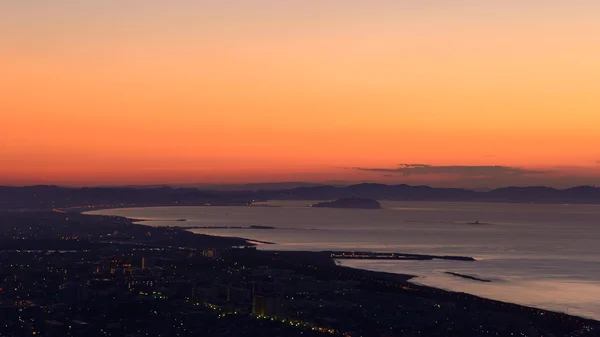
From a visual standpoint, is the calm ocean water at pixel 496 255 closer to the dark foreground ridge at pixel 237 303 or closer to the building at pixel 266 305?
the dark foreground ridge at pixel 237 303

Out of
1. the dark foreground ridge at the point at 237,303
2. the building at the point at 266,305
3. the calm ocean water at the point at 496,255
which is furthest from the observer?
the calm ocean water at the point at 496,255

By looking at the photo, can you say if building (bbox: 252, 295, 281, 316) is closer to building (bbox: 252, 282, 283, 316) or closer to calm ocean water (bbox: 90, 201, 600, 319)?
building (bbox: 252, 282, 283, 316)

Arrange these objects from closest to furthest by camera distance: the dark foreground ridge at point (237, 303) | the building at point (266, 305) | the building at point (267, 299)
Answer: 1. the dark foreground ridge at point (237, 303)
2. the building at point (266, 305)
3. the building at point (267, 299)

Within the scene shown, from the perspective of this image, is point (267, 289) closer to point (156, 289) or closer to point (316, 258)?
point (156, 289)

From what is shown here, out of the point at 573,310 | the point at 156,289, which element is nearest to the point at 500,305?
the point at 573,310

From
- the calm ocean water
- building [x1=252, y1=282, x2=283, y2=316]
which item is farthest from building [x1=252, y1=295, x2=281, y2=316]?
the calm ocean water

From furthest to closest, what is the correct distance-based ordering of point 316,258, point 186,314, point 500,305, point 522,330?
point 316,258 → point 500,305 → point 186,314 → point 522,330

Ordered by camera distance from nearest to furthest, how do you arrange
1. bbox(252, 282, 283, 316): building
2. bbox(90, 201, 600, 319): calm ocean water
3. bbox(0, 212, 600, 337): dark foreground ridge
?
bbox(0, 212, 600, 337): dark foreground ridge < bbox(252, 282, 283, 316): building < bbox(90, 201, 600, 319): calm ocean water

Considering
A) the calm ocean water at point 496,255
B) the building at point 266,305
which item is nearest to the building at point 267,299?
the building at point 266,305
